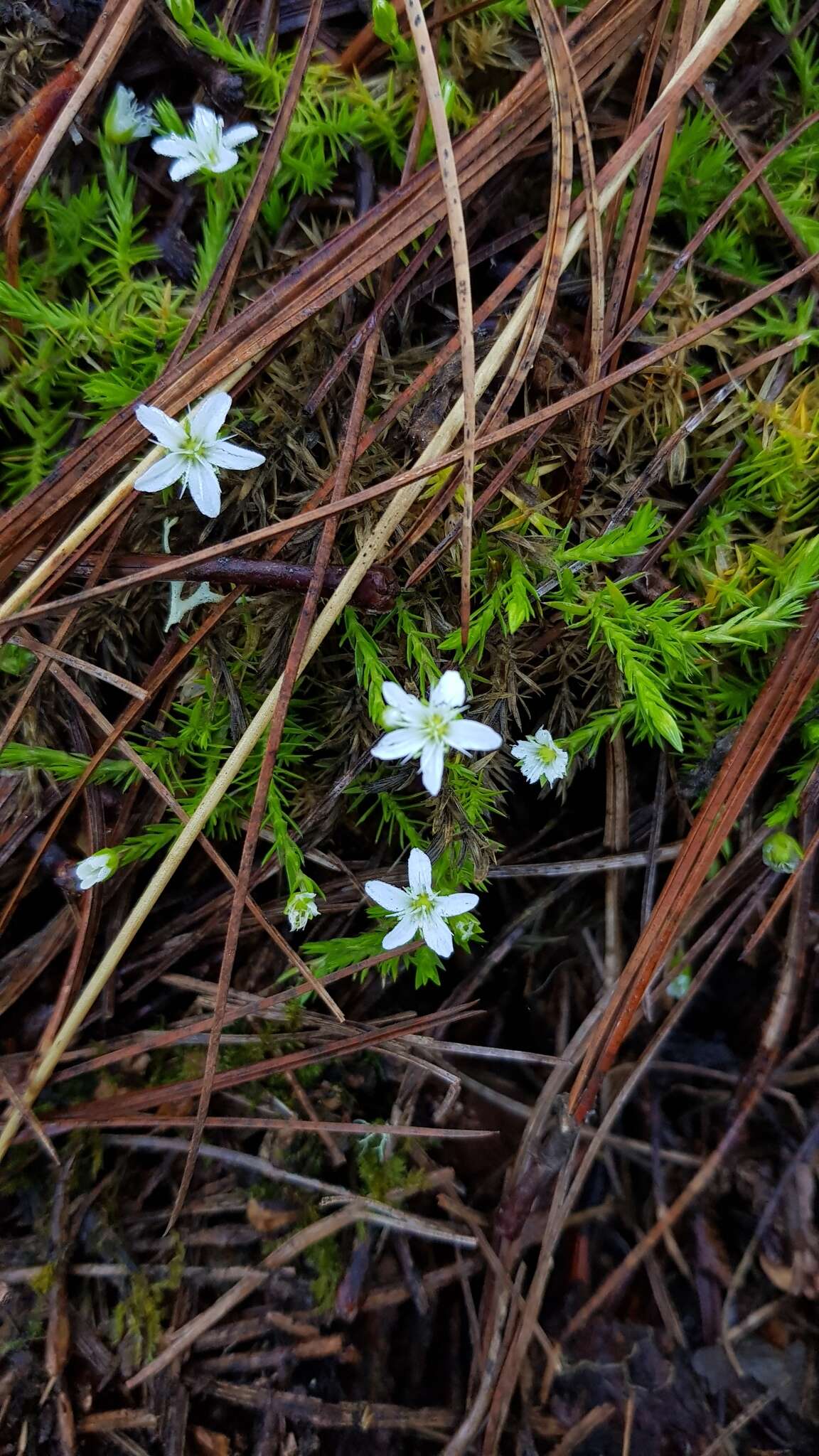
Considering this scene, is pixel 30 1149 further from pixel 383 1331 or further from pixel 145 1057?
pixel 383 1331

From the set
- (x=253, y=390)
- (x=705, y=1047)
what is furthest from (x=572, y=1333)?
(x=253, y=390)

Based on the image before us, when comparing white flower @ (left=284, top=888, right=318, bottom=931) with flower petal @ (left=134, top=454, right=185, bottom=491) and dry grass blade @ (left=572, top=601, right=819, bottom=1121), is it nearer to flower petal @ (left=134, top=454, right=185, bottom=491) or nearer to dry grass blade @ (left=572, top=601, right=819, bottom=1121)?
dry grass blade @ (left=572, top=601, right=819, bottom=1121)

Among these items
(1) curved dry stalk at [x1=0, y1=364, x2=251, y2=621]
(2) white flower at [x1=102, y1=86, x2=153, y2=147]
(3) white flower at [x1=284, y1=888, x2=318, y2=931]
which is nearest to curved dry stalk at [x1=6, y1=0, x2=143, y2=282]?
(2) white flower at [x1=102, y1=86, x2=153, y2=147]

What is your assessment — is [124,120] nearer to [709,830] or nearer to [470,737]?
[470,737]

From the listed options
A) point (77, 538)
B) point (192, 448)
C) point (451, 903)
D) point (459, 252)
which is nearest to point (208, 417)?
point (192, 448)

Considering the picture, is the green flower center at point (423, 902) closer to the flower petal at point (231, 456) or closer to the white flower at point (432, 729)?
the white flower at point (432, 729)

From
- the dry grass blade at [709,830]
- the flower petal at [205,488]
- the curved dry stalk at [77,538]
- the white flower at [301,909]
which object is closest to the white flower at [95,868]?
the white flower at [301,909]
